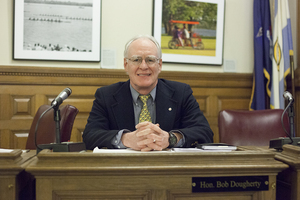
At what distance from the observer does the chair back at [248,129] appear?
87.3 inches

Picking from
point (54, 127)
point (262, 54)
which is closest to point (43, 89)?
point (54, 127)

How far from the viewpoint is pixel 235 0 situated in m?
3.69

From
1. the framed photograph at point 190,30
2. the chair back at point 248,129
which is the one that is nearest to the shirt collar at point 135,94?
the chair back at point 248,129

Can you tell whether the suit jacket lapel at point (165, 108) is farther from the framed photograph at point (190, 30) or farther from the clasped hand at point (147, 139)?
the framed photograph at point (190, 30)

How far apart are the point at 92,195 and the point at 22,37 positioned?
104 inches

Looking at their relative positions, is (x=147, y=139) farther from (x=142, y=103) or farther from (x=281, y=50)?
(x=281, y=50)

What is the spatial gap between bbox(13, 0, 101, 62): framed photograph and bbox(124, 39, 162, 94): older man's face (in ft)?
4.56

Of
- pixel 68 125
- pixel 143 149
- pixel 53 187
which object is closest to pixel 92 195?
pixel 53 187

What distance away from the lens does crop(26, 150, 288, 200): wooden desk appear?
1092 mm

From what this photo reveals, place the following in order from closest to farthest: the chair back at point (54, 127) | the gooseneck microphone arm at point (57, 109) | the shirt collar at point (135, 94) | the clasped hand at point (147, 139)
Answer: the gooseneck microphone arm at point (57, 109) → the clasped hand at point (147, 139) → the chair back at point (54, 127) → the shirt collar at point (135, 94)

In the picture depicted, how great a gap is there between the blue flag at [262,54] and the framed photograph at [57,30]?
2.02 m

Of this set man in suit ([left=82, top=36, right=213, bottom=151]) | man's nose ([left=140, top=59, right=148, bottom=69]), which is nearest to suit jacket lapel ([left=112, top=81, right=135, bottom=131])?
man in suit ([left=82, top=36, right=213, bottom=151])

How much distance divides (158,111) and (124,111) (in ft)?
0.84

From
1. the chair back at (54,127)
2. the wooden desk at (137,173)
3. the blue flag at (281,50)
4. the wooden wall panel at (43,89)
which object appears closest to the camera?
the wooden desk at (137,173)
